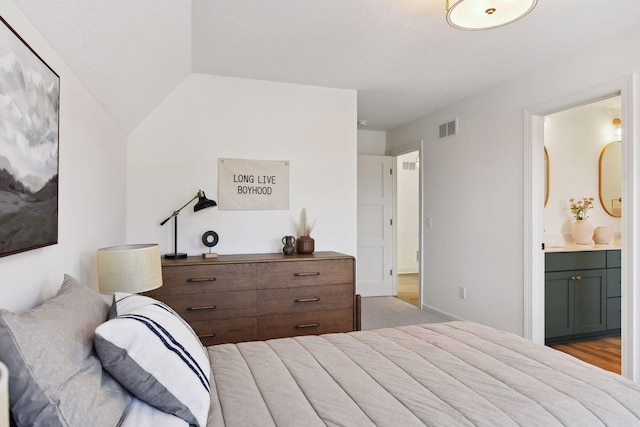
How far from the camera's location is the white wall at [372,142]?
18.5 feet

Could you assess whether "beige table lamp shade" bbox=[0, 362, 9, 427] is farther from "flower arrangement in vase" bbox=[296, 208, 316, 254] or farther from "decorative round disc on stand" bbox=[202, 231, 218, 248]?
"flower arrangement in vase" bbox=[296, 208, 316, 254]

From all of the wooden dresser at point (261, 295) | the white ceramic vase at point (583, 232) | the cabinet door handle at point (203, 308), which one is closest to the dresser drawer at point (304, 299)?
the wooden dresser at point (261, 295)

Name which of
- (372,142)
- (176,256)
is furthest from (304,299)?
(372,142)

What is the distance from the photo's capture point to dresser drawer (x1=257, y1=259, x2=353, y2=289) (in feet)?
9.71

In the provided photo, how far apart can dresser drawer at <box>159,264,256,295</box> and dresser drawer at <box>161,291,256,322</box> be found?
0.04 meters

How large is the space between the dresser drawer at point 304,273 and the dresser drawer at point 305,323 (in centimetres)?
25

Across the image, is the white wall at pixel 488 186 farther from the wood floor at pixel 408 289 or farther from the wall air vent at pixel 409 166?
the wall air vent at pixel 409 166

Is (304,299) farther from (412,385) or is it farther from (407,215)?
(407,215)

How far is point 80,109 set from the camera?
1814 millimetres

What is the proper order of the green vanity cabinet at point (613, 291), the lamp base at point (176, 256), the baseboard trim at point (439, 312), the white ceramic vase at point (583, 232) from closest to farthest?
the lamp base at point (176, 256) → the green vanity cabinet at point (613, 291) → the white ceramic vase at point (583, 232) → the baseboard trim at point (439, 312)

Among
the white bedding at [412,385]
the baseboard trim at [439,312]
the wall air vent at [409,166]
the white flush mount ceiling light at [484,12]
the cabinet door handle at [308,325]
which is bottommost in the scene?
the baseboard trim at [439,312]

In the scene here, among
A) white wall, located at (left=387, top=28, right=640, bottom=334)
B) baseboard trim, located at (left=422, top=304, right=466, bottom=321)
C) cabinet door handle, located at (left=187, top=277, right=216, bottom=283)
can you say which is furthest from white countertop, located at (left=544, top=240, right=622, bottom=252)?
cabinet door handle, located at (left=187, top=277, right=216, bottom=283)

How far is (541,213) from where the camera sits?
3273 millimetres

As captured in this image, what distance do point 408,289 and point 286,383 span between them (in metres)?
5.02
